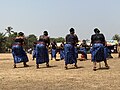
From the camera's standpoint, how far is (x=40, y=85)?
10898 millimetres

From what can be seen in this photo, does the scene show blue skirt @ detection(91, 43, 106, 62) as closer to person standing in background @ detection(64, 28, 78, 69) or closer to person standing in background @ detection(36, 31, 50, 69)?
person standing in background @ detection(64, 28, 78, 69)

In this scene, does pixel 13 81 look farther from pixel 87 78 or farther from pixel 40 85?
pixel 87 78

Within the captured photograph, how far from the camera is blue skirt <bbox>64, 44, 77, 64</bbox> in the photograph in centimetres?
1623

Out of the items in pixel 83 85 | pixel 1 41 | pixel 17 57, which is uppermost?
pixel 1 41

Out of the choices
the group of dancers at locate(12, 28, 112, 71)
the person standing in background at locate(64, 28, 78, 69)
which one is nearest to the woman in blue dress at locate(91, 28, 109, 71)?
the group of dancers at locate(12, 28, 112, 71)

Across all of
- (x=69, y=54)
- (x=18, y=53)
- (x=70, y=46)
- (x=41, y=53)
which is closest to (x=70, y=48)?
(x=70, y=46)

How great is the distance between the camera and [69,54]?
53.5ft

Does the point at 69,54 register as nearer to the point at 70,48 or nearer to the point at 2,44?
the point at 70,48

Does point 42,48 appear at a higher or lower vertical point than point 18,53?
higher

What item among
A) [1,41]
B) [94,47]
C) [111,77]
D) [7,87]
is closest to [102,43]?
[94,47]

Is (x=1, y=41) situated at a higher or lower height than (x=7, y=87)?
higher

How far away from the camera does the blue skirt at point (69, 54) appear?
16.2 metres

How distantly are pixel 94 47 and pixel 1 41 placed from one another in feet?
187

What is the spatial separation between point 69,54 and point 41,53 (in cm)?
174
